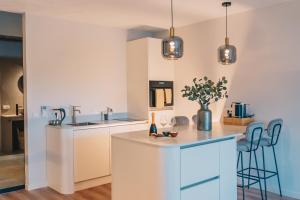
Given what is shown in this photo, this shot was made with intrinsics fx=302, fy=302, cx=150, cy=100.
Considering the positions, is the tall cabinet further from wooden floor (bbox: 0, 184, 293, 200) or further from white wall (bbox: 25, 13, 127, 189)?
wooden floor (bbox: 0, 184, 293, 200)

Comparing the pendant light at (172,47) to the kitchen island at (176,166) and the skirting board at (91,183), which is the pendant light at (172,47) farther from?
the skirting board at (91,183)

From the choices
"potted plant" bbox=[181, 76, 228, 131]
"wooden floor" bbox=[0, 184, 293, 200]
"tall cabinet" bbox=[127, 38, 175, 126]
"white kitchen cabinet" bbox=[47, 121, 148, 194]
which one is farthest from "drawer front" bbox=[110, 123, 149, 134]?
"potted plant" bbox=[181, 76, 228, 131]

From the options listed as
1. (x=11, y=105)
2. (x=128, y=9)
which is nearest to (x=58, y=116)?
(x=128, y=9)

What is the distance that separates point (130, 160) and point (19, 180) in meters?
2.74

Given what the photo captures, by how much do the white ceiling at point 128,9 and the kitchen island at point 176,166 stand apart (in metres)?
1.79

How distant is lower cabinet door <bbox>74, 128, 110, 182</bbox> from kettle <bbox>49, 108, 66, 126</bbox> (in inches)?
19.0

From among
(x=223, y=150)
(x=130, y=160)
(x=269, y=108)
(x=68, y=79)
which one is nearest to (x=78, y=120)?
(x=68, y=79)

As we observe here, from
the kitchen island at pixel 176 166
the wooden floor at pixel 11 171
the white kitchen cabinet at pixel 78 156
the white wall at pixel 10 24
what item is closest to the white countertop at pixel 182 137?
the kitchen island at pixel 176 166

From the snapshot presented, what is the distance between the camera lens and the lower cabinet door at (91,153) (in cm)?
448

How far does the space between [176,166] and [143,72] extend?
9.46ft

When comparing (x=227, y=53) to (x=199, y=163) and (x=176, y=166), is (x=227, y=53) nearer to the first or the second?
(x=199, y=163)

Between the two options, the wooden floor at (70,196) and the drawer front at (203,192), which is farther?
the wooden floor at (70,196)

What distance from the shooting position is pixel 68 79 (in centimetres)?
495

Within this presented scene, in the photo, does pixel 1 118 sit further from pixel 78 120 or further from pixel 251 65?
pixel 251 65
